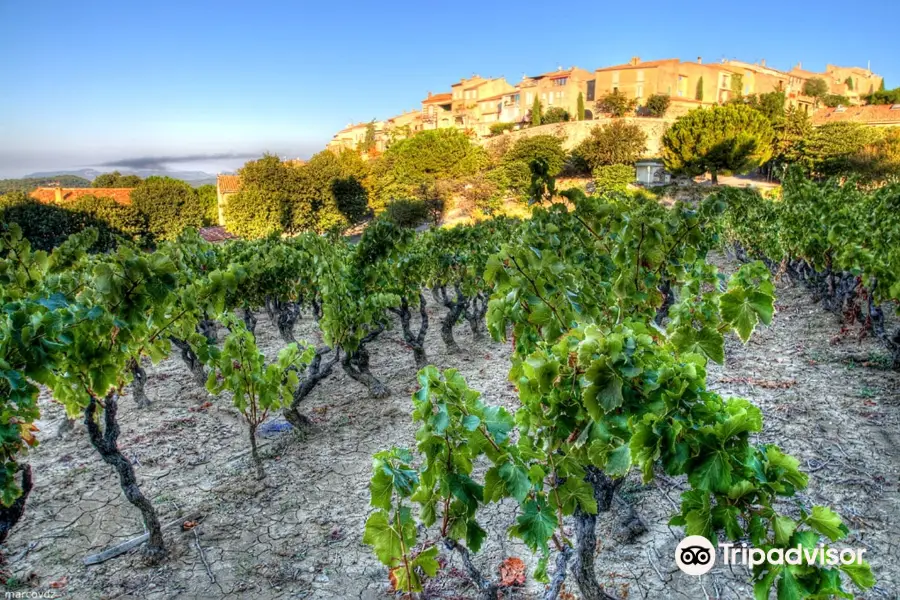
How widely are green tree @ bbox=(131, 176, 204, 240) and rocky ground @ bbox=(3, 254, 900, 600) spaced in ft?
119

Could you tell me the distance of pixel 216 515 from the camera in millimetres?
4961

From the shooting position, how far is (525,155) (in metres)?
50.8

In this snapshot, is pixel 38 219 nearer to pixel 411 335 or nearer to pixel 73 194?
pixel 73 194

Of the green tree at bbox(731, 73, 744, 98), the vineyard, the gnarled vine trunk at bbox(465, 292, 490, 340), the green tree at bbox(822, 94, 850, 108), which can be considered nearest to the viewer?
the vineyard

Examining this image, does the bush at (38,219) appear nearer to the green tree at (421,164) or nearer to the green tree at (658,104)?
the green tree at (421,164)

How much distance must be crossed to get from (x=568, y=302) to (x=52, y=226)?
1564 inches

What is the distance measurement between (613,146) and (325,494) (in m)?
49.3

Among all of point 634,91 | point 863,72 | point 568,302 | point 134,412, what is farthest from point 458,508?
point 863,72

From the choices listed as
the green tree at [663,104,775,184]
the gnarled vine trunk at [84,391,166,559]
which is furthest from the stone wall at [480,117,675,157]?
the gnarled vine trunk at [84,391,166,559]

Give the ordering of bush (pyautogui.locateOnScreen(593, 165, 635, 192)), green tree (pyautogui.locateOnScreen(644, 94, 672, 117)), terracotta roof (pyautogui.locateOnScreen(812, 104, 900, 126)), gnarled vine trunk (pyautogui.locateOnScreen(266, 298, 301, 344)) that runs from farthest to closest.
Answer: green tree (pyautogui.locateOnScreen(644, 94, 672, 117))
terracotta roof (pyautogui.locateOnScreen(812, 104, 900, 126))
bush (pyautogui.locateOnScreen(593, 165, 635, 192))
gnarled vine trunk (pyautogui.locateOnScreen(266, 298, 301, 344))

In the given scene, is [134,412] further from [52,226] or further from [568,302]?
[52,226]

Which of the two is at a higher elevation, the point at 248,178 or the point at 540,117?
the point at 540,117

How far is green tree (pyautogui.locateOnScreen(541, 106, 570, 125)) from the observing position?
67144 mm

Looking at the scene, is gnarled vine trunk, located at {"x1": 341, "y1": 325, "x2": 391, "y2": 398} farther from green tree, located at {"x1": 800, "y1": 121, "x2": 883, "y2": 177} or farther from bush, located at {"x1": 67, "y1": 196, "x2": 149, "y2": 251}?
green tree, located at {"x1": 800, "y1": 121, "x2": 883, "y2": 177}
